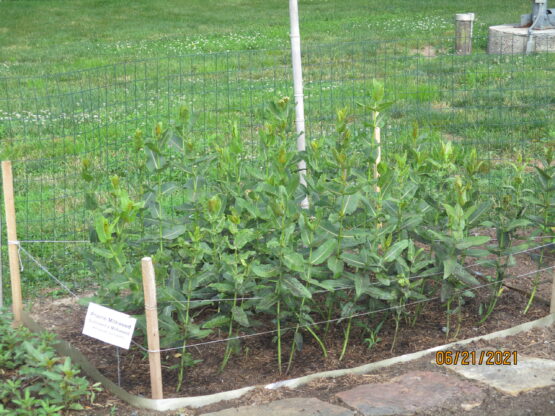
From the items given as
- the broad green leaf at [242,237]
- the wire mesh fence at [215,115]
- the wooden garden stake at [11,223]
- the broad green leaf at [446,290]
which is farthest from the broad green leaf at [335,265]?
the wire mesh fence at [215,115]

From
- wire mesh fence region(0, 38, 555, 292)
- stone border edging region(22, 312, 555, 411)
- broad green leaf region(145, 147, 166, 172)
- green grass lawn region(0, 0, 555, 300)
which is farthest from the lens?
green grass lawn region(0, 0, 555, 300)

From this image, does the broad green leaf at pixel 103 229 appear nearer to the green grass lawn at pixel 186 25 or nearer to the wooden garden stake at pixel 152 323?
the wooden garden stake at pixel 152 323

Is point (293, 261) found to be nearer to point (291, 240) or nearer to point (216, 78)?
point (291, 240)

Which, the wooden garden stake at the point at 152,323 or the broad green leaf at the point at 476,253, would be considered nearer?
the wooden garden stake at the point at 152,323

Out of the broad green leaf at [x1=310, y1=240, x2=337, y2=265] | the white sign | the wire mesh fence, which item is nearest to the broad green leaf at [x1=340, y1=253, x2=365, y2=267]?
the broad green leaf at [x1=310, y1=240, x2=337, y2=265]

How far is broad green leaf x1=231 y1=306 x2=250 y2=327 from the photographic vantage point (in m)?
3.64

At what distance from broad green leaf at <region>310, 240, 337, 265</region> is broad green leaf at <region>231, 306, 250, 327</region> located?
1.33 ft

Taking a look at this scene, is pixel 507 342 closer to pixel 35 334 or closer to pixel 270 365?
pixel 270 365

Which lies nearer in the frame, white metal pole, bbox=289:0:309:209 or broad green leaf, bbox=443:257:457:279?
broad green leaf, bbox=443:257:457:279

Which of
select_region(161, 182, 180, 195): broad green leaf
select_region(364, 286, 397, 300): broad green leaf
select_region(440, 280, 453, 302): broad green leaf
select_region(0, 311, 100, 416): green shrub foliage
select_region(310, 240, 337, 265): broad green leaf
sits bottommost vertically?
select_region(0, 311, 100, 416): green shrub foliage

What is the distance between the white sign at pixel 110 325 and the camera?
139 inches

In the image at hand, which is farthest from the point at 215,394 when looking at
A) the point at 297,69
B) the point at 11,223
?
the point at 297,69
